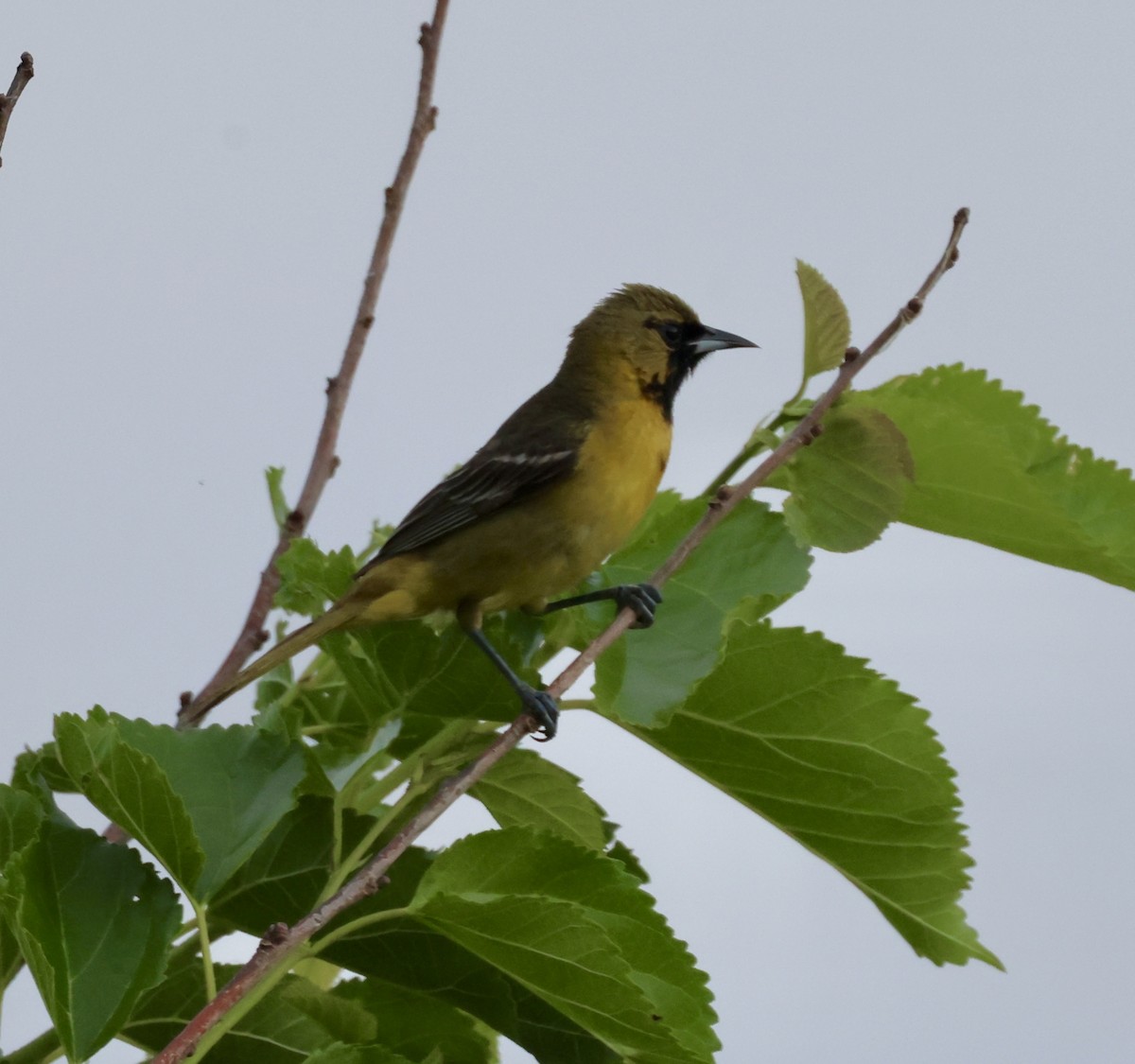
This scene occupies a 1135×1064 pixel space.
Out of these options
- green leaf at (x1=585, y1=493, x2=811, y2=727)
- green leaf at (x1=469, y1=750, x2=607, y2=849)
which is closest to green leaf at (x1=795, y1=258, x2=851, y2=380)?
green leaf at (x1=585, y1=493, x2=811, y2=727)

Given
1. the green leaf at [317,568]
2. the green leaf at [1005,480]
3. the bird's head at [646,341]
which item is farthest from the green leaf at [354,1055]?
the bird's head at [646,341]

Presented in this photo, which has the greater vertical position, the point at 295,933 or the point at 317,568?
the point at 317,568

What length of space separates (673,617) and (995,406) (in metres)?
0.55

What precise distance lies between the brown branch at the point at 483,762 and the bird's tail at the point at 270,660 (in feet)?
1.48

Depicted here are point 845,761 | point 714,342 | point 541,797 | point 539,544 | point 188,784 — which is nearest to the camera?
point 188,784

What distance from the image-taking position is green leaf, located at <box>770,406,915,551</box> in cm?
195

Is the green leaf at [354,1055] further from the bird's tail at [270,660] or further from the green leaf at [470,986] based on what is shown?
the bird's tail at [270,660]

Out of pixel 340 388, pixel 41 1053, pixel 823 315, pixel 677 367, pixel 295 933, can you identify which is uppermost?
pixel 677 367

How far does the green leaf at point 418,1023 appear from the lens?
1.86 meters

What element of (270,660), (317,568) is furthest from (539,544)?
(317,568)

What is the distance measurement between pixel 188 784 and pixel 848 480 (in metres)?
0.95

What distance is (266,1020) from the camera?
1849mm

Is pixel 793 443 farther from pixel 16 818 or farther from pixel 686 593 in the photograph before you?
pixel 16 818

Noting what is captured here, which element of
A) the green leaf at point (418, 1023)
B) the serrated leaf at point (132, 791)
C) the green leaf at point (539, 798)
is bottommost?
the green leaf at point (418, 1023)
